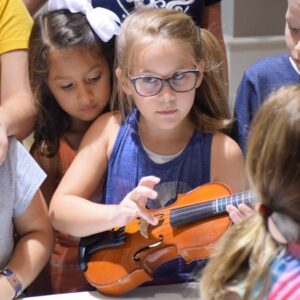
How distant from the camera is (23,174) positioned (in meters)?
1.03

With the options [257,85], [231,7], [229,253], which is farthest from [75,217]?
[231,7]

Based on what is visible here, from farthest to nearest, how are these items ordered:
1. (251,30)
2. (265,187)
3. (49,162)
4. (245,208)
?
(251,30), (49,162), (245,208), (265,187)

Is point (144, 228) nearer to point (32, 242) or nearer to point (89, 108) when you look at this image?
point (32, 242)

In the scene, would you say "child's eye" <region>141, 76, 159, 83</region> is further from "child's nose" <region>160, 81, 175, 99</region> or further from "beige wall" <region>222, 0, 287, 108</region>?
"beige wall" <region>222, 0, 287, 108</region>

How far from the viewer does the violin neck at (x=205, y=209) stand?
3.04 feet

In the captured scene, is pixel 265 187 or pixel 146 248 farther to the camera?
pixel 146 248

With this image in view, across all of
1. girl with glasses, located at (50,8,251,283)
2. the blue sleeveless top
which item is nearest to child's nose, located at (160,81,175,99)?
girl with glasses, located at (50,8,251,283)

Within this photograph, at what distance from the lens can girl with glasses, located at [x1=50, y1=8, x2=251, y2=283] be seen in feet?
3.38

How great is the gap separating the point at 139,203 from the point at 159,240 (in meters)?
0.07

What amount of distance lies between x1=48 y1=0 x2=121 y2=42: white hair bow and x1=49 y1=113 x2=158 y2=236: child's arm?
16 centimetres

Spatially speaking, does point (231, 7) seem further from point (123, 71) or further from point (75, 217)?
point (75, 217)

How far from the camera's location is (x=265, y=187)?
700mm

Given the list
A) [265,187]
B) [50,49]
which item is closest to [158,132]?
[50,49]

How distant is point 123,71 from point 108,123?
114mm
